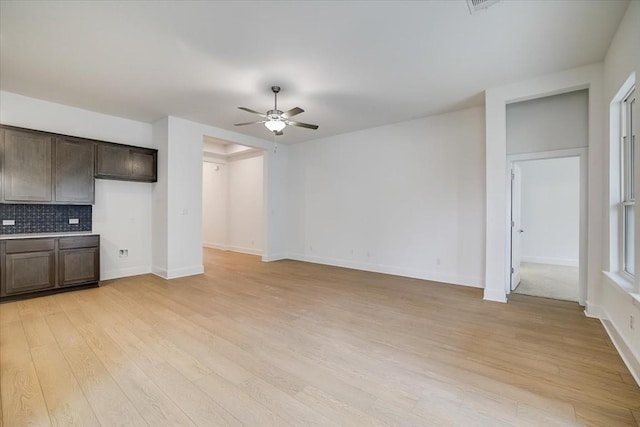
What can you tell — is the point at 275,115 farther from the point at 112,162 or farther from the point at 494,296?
the point at 494,296

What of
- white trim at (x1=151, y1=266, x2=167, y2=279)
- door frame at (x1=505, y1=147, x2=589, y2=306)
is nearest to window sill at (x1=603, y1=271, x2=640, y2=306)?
door frame at (x1=505, y1=147, x2=589, y2=306)

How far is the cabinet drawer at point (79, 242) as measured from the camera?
167 inches

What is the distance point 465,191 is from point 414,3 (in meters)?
3.33

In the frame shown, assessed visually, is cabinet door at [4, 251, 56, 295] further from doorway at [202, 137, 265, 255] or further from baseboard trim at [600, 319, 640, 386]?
baseboard trim at [600, 319, 640, 386]

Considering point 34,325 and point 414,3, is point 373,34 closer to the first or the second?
point 414,3

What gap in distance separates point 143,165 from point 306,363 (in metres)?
4.83

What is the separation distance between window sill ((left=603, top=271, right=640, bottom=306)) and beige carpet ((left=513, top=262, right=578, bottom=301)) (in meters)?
1.38

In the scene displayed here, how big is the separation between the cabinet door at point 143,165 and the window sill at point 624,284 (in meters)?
6.58

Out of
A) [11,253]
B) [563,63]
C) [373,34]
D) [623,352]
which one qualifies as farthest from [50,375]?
[563,63]

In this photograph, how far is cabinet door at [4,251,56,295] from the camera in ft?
12.5

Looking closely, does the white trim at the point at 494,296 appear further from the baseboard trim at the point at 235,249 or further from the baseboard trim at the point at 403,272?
the baseboard trim at the point at 235,249

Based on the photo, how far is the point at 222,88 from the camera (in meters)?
3.95

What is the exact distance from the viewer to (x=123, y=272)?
17.3ft

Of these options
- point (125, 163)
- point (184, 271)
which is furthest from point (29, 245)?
point (184, 271)
